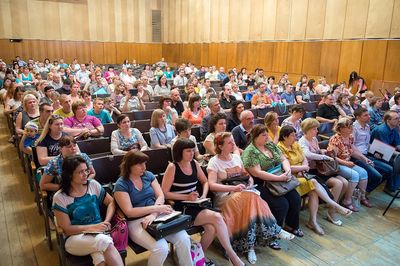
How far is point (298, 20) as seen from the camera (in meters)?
13.0

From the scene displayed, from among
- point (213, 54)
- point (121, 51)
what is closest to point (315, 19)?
point (213, 54)

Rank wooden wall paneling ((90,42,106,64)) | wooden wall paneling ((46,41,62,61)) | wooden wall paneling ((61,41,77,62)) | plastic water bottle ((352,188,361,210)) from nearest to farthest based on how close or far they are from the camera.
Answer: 1. plastic water bottle ((352,188,361,210))
2. wooden wall paneling ((46,41,62,61))
3. wooden wall paneling ((61,41,77,62))
4. wooden wall paneling ((90,42,106,64))

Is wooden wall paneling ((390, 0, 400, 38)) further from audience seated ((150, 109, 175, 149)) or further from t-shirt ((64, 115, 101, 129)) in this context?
t-shirt ((64, 115, 101, 129))

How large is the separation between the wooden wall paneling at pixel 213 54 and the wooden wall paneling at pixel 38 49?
32.3ft

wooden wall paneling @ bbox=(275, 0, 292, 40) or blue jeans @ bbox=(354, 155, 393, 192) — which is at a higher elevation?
wooden wall paneling @ bbox=(275, 0, 292, 40)

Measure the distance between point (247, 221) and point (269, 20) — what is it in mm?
12921

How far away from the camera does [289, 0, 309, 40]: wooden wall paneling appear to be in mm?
12734

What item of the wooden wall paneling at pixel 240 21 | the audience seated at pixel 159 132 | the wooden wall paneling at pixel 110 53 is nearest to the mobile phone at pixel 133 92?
the audience seated at pixel 159 132

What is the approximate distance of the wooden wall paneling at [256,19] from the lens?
577 inches

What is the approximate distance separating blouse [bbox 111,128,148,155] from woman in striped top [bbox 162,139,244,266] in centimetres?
121

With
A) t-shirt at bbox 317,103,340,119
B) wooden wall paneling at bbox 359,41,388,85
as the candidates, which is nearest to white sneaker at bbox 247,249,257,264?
t-shirt at bbox 317,103,340,119

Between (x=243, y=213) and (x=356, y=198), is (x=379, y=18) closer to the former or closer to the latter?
(x=356, y=198)

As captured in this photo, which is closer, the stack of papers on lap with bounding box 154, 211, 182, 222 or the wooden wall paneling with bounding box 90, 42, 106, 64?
the stack of papers on lap with bounding box 154, 211, 182, 222

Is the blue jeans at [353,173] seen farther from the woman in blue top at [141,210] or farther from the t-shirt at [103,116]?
the t-shirt at [103,116]
